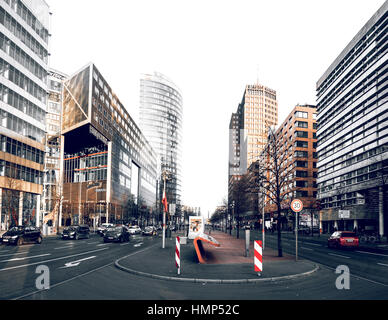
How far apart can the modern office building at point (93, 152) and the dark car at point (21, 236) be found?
42.2 meters

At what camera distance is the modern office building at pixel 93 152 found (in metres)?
73.6

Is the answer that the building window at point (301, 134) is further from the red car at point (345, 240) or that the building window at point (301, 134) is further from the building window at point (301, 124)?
the red car at point (345, 240)

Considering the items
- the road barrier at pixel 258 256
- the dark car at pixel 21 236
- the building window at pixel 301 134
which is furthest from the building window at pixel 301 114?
the road barrier at pixel 258 256

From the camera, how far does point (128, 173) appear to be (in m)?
98.9

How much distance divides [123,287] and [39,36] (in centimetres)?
5328

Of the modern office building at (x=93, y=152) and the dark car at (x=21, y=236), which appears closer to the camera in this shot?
the dark car at (x=21, y=236)

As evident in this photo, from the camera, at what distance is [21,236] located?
2900 centimetres

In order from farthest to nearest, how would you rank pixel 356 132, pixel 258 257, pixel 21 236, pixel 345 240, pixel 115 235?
1. pixel 356 132
2. pixel 115 235
3. pixel 21 236
4. pixel 345 240
5. pixel 258 257

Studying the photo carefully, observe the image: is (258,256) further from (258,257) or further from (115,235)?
(115,235)

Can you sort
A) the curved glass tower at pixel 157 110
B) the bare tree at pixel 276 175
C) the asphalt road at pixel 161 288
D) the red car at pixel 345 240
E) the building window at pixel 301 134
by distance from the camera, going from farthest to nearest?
the curved glass tower at pixel 157 110
the building window at pixel 301 134
the red car at pixel 345 240
the bare tree at pixel 276 175
the asphalt road at pixel 161 288

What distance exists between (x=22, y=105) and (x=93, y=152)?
36921 millimetres

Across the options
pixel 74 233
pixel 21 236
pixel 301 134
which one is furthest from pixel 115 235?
pixel 301 134
